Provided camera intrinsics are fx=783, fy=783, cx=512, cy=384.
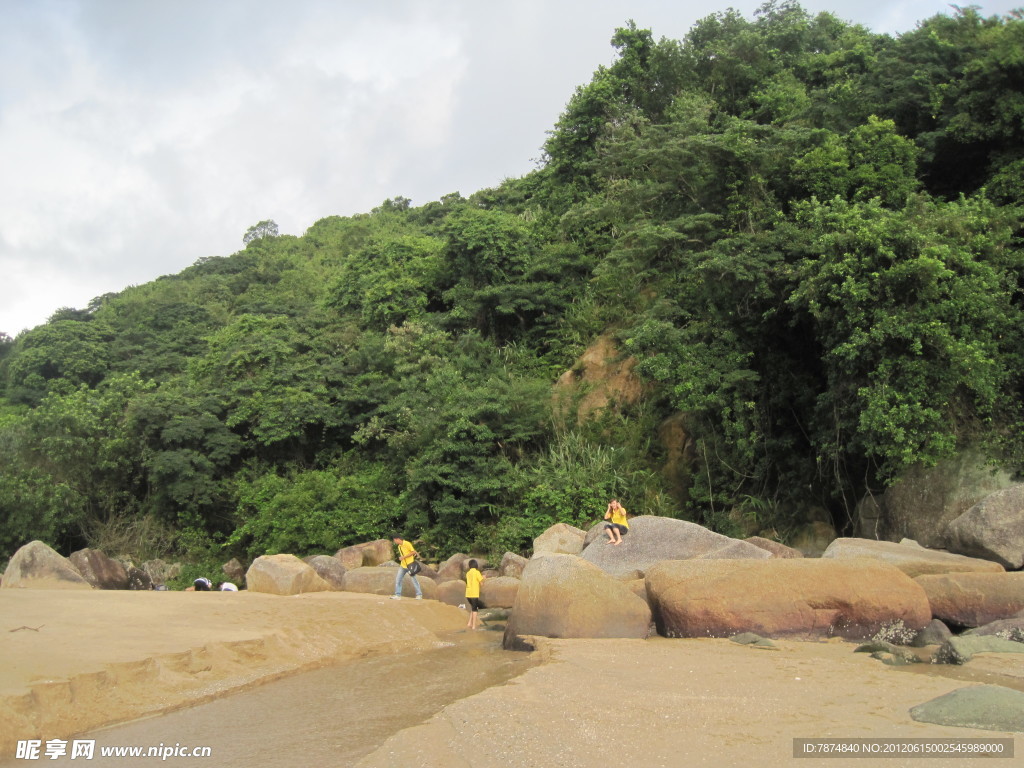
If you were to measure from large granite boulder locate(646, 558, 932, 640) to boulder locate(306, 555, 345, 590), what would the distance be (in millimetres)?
9019

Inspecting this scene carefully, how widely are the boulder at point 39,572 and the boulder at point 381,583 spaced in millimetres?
5190

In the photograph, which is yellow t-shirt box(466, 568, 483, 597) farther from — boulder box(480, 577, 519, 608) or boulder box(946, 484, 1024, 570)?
boulder box(946, 484, 1024, 570)

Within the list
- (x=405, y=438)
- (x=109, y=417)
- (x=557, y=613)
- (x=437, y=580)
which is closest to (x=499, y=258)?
(x=405, y=438)

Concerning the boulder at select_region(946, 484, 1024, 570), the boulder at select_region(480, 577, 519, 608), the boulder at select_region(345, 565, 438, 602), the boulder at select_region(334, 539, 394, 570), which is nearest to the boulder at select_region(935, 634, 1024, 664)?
the boulder at select_region(946, 484, 1024, 570)

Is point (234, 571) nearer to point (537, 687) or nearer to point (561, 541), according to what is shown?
point (561, 541)

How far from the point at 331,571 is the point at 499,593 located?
4.22 meters

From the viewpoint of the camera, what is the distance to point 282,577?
15.1m

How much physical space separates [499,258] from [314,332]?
291 inches

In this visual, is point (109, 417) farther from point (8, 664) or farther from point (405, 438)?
point (8, 664)

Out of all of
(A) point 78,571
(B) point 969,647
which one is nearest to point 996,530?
(B) point 969,647

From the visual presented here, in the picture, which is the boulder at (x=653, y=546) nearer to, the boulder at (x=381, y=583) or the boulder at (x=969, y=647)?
the boulder at (x=381, y=583)

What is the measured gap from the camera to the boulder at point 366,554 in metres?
19.8

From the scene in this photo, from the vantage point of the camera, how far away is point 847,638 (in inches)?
383

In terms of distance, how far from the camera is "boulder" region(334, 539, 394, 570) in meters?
19.8
